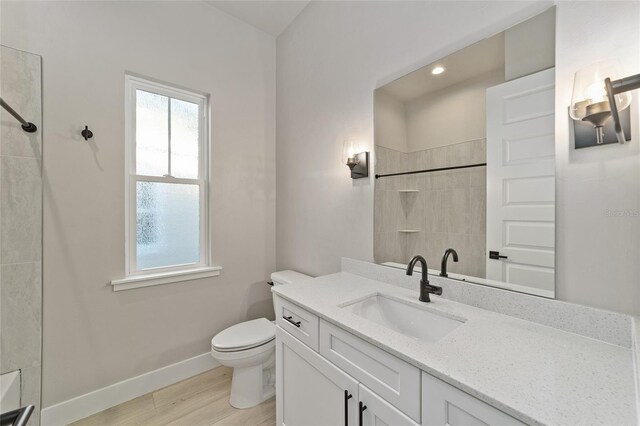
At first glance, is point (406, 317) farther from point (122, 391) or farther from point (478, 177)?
point (122, 391)

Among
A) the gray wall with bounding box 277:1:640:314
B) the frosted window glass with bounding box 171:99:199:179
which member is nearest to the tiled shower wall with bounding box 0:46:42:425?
the frosted window glass with bounding box 171:99:199:179

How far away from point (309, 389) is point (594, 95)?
1576 mm

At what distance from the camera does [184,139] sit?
2.19 meters

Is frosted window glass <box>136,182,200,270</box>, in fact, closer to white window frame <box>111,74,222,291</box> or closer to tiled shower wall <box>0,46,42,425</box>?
white window frame <box>111,74,222,291</box>

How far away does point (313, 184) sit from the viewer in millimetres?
2162

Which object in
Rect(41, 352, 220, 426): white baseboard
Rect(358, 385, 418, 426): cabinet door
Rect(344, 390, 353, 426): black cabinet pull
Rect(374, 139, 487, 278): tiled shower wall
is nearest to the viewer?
Rect(358, 385, 418, 426): cabinet door

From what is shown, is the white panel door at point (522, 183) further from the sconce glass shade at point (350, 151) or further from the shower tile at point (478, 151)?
the sconce glass shade at point (350, 151)

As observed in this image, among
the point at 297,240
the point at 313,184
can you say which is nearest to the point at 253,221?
the point at 297,240

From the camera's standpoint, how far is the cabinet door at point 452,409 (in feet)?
1.98

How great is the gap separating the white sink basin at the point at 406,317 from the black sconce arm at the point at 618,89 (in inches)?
32.7

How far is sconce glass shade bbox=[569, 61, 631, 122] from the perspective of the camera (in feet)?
2.76

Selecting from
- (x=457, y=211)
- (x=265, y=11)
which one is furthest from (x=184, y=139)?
(x=457, y=211)

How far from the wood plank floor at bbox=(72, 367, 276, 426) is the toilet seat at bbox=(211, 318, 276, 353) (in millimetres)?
415

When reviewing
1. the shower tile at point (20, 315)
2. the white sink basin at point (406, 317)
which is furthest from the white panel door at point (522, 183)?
the shower tile at point (20, 315)
